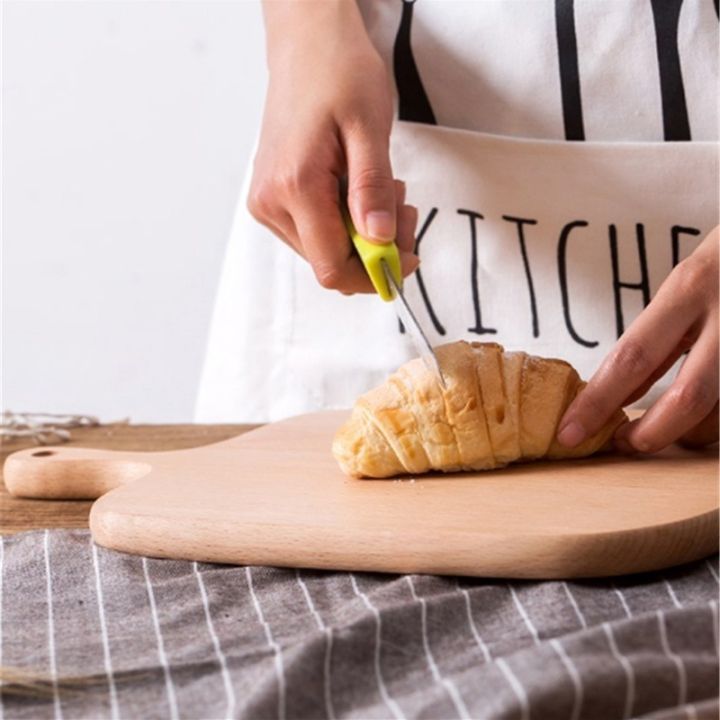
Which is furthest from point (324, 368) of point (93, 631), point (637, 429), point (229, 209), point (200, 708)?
point (229, 209)

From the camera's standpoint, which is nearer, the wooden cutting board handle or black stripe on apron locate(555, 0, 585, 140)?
the wooden cutting board handle

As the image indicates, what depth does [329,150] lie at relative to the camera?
5.14 feet

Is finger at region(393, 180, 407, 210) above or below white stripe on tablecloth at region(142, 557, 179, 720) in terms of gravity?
above

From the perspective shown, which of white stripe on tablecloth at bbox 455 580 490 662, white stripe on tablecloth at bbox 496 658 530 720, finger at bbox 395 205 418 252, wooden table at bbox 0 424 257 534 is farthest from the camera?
finger at bbox 395 205 418 252

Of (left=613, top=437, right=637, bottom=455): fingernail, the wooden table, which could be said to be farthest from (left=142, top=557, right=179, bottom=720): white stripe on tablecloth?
(left=613, top=437, right=637, bottom=455): fingernail

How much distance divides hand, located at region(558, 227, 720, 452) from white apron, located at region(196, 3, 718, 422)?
34 cm

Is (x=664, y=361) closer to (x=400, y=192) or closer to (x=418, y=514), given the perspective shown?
(x=418, y=514)

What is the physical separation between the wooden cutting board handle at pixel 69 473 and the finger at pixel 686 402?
0.57 metres

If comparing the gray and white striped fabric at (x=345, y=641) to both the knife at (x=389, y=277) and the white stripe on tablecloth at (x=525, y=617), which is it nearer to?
the white stripe on tablecloth at (x=525, y=617)

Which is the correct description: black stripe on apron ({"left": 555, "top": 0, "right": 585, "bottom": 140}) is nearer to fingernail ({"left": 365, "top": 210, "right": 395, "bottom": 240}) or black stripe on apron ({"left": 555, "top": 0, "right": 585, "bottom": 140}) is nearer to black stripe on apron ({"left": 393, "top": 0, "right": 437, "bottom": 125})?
black stripe on apron ({"left": 393, "top": 0, "right": 437, "bottom": 125})

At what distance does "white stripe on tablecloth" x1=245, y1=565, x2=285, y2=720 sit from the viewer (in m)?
0.91

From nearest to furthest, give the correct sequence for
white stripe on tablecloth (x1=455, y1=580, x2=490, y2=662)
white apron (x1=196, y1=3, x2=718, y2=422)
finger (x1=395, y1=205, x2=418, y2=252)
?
white stripe on tablecloth (x1=455, y1=580, x2=490, y2=662) → finger (x1=395, y1=205, x2=418, y2=252) → white apron (x1=196, y1=3, x2=718, y2=422)

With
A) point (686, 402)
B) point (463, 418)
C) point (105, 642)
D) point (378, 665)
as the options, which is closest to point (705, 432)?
point (686, 402)

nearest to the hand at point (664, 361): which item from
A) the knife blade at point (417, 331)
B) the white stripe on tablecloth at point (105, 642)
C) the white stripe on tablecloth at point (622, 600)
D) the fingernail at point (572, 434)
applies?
the fingernail at point (572, 434)
